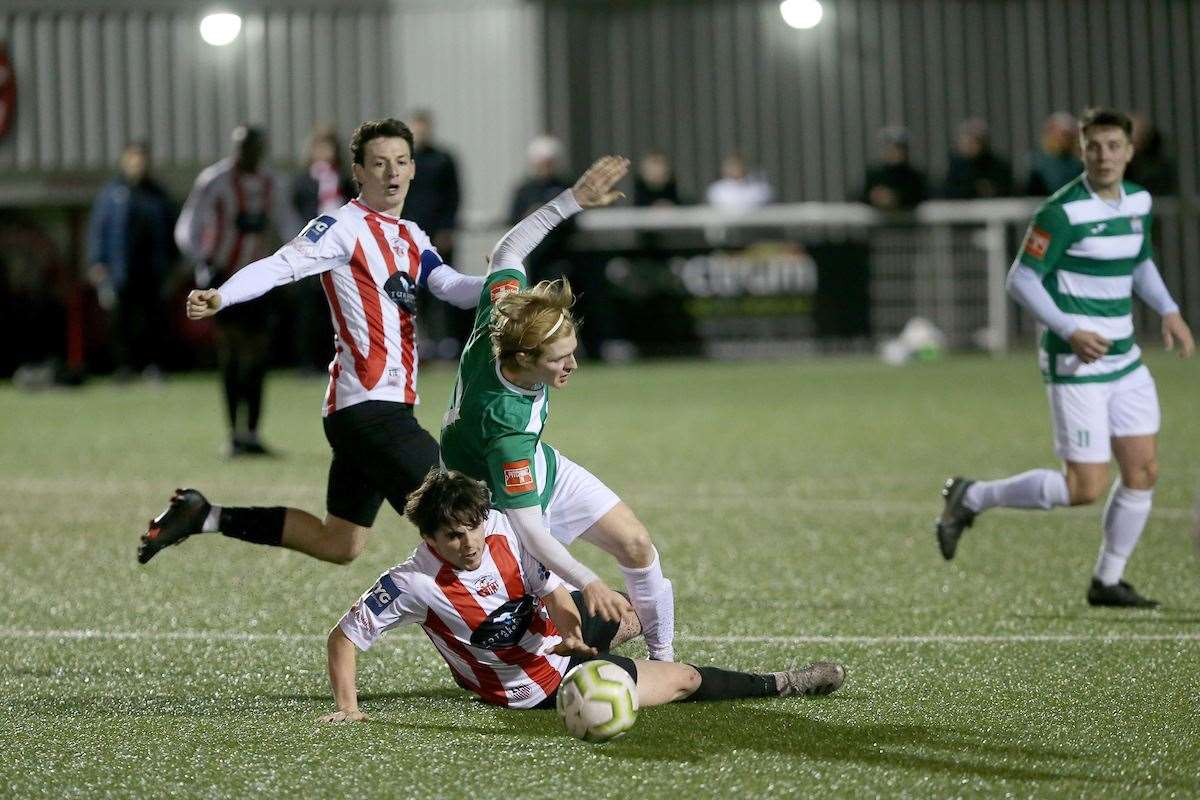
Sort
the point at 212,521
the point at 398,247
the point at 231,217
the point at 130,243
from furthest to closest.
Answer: the point at 130,243, the point at 231,217, the point at 212,521, the point at 398,247

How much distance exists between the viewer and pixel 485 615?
4914mm

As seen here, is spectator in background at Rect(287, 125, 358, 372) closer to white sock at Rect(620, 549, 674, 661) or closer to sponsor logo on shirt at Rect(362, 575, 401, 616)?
white sock at Rect(620, 549, 674, 661)

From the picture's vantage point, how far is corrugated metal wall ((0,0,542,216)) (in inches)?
843

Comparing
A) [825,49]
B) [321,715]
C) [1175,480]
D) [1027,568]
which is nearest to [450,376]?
[825,49]

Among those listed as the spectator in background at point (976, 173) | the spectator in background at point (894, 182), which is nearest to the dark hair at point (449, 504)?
the spectator in background at point (894, 182)

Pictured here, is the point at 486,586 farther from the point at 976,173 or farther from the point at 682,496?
the point at 976,173

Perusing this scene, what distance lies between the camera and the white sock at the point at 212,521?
20.6ft

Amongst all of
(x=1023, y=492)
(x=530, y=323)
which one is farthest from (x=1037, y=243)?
(x=530, y=323)

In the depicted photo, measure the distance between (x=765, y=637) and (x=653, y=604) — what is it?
2.66 ft

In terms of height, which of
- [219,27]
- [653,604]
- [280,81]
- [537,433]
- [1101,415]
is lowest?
[653,604]

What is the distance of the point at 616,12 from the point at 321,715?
57.7 ft

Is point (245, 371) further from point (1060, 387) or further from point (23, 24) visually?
point (23, 24)

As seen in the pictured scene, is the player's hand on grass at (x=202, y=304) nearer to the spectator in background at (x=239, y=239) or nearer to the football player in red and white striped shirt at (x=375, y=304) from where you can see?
the football player in red and white striped shirt at (x=375, y=304)

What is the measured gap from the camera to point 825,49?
70.3 ft
